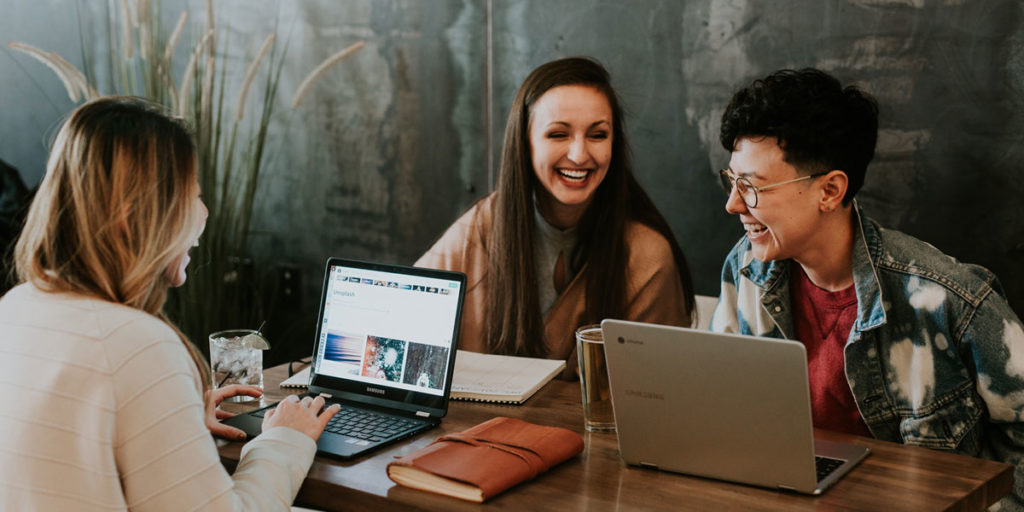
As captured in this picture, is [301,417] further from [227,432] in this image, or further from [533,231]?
[533,231]

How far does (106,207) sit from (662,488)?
0.82 meters

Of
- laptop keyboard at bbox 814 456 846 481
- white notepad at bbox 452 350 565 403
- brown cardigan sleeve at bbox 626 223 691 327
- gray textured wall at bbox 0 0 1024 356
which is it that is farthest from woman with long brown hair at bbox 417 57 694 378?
laptop keyboard at bbox 814 456 846 481

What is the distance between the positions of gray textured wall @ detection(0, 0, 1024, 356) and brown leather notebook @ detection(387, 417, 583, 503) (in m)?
1.33

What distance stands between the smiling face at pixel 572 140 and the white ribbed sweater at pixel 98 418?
3.99ft

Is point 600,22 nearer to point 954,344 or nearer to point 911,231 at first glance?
point 911,231

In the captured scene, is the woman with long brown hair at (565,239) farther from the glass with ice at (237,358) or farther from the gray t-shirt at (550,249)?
the glass with ice at (237,358)

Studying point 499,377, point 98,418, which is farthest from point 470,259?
point 98,418

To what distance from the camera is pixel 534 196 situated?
2369mm

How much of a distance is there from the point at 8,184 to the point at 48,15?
0.69m

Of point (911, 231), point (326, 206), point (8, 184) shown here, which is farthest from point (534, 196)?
point (8, 184)

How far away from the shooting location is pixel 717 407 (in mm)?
1310

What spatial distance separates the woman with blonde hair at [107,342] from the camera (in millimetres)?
1162

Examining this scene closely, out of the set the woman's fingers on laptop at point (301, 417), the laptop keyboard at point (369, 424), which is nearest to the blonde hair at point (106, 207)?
the woman's fingers on laptop at point (301, 417)

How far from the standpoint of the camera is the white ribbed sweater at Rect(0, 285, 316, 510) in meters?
1.16
